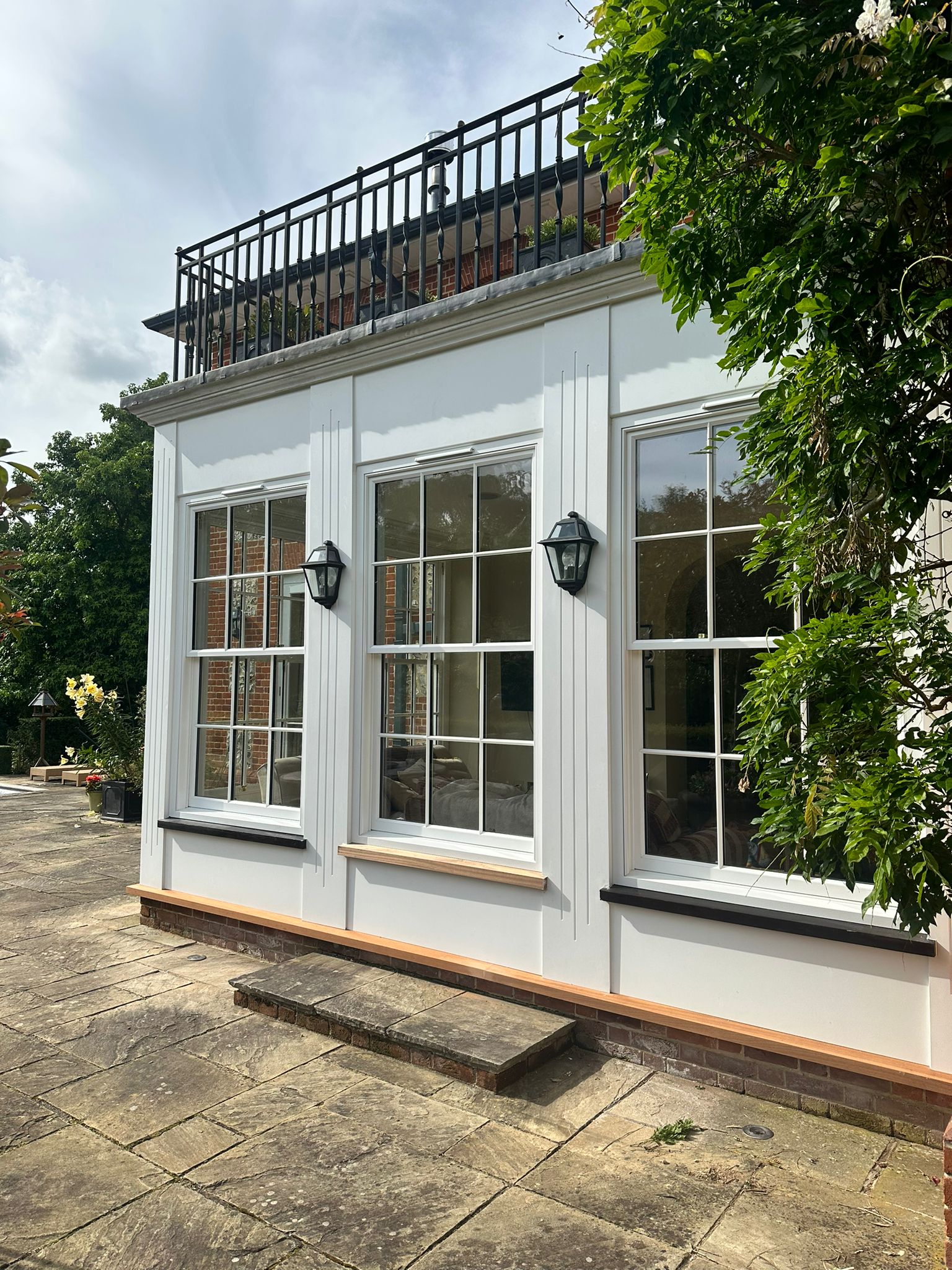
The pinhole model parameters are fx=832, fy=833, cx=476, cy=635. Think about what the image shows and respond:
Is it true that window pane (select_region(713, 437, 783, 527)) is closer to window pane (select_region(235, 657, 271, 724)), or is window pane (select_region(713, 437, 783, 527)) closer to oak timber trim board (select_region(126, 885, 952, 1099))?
oak timber trim board (select_region(126, 885, 952, 1099))

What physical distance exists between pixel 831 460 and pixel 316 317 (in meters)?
5.49

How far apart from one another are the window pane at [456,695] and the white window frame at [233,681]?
96 cm

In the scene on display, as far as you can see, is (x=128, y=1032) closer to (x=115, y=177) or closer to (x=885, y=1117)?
(x=885, y=1117)

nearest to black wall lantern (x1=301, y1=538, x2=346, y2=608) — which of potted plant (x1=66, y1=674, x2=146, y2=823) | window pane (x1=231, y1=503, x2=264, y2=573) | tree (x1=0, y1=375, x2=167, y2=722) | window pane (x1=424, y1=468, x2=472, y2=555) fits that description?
window pane (x1=424, y1=468, x2=472, y2=555)

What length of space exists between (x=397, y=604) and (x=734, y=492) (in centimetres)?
206

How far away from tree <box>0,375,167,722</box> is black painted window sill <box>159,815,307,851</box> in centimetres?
1358

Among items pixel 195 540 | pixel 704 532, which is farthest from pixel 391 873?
pixel 195 540

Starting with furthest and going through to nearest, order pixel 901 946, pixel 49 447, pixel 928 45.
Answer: pixel 49 447 < pixel 901 946 < pixel 928 45

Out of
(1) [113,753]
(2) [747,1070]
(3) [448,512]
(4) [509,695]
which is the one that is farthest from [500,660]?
(1) [113,753]

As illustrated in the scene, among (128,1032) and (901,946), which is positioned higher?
(901,946)

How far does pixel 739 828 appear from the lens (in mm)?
3680

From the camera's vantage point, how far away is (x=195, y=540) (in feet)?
19.9

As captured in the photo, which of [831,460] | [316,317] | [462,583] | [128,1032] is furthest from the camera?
[316,317]

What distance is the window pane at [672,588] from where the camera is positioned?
12.7 ft
